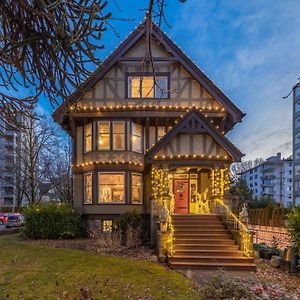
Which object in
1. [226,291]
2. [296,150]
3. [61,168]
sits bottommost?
[226,291]

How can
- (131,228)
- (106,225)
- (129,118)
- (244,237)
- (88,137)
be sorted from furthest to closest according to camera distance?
1. (88,137)
2. (129,118)
3. (106,225)
4. (131,228)
5. (244,237)

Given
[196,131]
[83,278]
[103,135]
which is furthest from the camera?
[103,135]

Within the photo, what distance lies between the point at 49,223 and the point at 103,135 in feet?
16.9

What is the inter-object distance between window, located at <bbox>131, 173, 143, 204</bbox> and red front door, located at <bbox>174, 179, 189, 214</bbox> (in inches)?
84.1

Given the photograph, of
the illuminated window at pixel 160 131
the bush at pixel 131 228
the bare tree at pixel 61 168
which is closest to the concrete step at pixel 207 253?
the bush at pixel 131 228

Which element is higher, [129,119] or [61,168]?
[129,119]

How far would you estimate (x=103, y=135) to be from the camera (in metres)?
19.2

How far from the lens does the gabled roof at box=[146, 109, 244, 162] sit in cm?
1697

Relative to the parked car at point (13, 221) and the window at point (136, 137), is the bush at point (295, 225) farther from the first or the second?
the parked car at point (13, 221)

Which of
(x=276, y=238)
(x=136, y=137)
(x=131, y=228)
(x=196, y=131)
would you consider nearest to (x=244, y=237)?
(x=131, y=228)

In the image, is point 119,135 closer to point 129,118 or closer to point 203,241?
point 129,118

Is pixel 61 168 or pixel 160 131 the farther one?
pixel 61 168

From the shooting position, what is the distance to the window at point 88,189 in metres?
19.2

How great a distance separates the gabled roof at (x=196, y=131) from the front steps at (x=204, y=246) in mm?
3067
